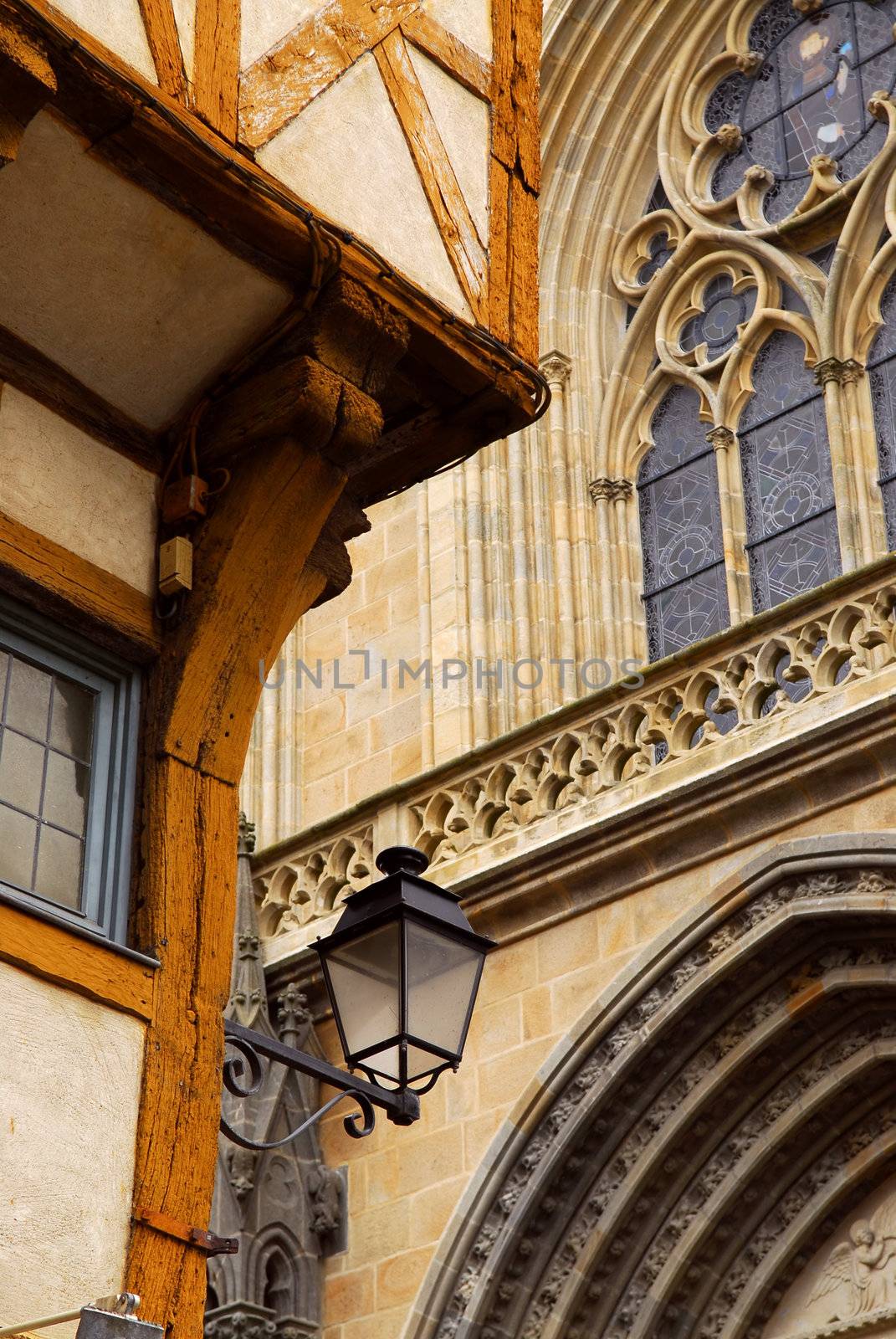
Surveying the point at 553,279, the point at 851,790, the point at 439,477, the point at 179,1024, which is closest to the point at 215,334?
the point at 179,1024

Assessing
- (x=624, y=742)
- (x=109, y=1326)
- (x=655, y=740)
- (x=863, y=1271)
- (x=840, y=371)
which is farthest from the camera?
(x=840, y=371)

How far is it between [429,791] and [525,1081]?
1520mm

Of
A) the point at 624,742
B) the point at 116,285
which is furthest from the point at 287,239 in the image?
the point at 624,742

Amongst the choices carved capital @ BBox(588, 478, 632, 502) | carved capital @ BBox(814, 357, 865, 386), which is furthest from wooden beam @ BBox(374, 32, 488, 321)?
carved capital @ BBox(588, 478, 632, 502)

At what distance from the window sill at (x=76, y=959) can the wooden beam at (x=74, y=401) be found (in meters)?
1.05

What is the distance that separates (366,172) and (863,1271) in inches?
218

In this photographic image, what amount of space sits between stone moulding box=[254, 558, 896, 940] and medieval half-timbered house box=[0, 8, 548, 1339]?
13.1 feet

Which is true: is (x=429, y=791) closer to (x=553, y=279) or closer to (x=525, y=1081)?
(x=525, y=1081)

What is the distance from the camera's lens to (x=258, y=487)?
190 inches

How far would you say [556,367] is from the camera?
41.0 ft

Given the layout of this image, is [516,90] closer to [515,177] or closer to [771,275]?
[515,177]

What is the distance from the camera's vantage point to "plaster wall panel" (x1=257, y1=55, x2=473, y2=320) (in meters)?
4.87

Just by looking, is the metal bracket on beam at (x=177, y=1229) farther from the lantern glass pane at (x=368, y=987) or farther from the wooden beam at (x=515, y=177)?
the wooden beam at (x=515, y=177)

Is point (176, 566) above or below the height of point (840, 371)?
below
